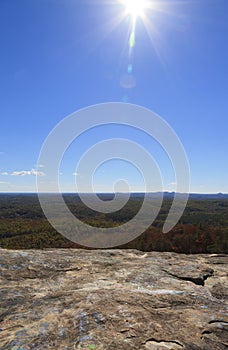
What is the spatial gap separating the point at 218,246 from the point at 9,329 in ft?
81.0

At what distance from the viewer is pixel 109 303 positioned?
3797 millimetres

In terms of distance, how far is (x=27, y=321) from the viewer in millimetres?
3367

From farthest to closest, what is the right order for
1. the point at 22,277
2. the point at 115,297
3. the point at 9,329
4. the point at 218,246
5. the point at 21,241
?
the point at 21,241
the point at 218,246
the point at 22,277
the point at 115,297
the point at 9,329

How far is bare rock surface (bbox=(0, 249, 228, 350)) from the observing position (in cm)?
300

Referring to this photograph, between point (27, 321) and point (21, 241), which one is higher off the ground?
point (27, 321)

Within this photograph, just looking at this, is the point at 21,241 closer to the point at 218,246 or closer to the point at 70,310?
the point at 218,246

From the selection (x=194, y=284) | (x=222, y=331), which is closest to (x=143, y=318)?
(x=222, y=331)

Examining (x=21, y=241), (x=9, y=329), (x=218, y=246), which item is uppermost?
(x=9, y=329)

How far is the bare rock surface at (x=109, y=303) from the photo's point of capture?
118 inches

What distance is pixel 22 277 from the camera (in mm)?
4895

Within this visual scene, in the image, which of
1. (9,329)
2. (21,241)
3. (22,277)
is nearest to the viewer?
(9,329)

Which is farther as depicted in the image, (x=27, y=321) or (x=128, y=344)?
(x=27, y=321)

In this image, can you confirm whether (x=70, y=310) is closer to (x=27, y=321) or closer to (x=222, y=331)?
(x=27, y=321)

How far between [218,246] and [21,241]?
34083mm
